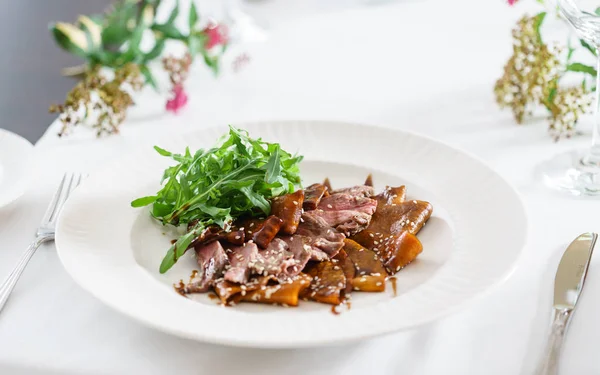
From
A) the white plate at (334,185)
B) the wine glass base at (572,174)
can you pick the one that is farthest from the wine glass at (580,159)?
the white plate at (334,185)

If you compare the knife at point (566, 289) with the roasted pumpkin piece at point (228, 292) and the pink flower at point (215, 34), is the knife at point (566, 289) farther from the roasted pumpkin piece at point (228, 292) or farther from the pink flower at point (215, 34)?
the pink flower at point (215, 34)

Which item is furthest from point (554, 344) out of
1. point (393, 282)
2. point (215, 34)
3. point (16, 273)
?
point (215, 34)

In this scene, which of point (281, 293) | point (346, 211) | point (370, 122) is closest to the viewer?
point (281, 293)

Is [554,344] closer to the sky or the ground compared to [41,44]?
closer to the sky

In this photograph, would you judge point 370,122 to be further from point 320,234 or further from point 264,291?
point 264,291

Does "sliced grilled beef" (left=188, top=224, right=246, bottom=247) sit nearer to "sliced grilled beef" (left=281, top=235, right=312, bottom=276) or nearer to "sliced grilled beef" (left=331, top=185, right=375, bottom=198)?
"sliced grilled beef" (left=281, top=235, right=312, bottom=276)

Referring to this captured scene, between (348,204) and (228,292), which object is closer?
(228,292)

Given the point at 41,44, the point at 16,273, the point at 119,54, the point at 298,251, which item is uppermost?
the point at 119,54
